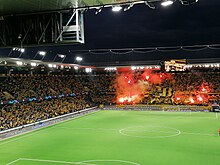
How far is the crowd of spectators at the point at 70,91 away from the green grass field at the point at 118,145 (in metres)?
5.83

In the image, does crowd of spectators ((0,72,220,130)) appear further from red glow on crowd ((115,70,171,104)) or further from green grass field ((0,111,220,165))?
green grass field ((0,111,220,165))

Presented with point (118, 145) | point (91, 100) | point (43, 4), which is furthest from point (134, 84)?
point (43, 4)

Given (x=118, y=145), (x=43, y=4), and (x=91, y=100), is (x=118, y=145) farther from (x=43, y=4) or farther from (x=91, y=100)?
(x=91, y=100)

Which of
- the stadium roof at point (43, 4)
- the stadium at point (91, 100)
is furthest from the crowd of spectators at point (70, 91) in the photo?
the stadium roof at point (43, 4)

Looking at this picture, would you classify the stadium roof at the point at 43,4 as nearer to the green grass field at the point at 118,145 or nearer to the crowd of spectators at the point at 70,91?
the green grass field at the point at 118,145

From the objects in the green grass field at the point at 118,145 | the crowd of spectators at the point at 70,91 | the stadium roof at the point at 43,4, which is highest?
the stadium roof at the point at 43,4

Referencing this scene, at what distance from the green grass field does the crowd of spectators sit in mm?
5827

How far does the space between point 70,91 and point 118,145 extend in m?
31.6

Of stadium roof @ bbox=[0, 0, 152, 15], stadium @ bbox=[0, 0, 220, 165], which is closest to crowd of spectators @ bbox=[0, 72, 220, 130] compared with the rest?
stadium @ bbox=[0, 0, 220, 165]

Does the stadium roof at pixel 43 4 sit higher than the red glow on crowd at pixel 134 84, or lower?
higher

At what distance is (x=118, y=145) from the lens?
934 inches

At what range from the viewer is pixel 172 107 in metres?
50.3

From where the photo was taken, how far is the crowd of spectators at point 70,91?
121 feet

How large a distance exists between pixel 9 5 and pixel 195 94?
5064cm
